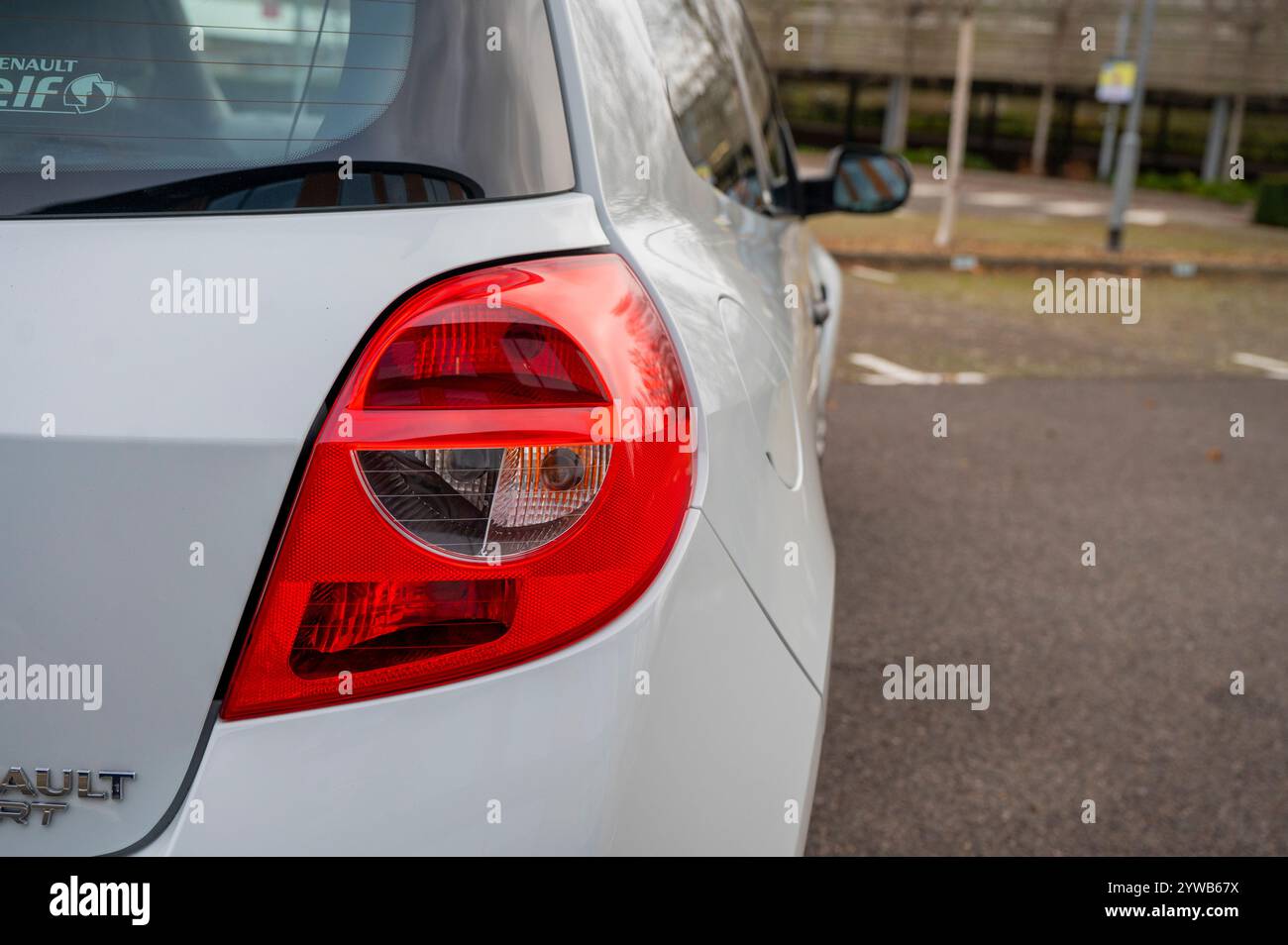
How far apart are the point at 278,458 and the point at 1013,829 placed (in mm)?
2047

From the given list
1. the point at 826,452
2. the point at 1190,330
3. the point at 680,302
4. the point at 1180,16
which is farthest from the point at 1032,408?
the point at 1180,16

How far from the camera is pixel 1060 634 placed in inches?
145

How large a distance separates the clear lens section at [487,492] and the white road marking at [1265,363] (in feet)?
26.4

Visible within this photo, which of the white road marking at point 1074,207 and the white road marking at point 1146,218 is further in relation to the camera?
the white road marking at point 1074,207

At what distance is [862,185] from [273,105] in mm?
2560

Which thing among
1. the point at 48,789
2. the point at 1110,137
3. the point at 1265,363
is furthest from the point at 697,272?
the point at 1110,137

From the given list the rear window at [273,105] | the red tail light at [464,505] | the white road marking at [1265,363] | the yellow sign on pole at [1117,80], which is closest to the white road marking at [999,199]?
the yellow sign on pole at [1117,80]

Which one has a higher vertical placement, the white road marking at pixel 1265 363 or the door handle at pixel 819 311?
the door handle at pixel 819 311

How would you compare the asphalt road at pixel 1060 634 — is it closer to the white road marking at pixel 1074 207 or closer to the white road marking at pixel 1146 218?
the white road marking at pixel 1146 218

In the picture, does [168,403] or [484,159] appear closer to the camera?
[168,403]

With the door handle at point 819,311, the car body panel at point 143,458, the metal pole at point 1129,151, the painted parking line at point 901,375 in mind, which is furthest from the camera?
the metal pole at point 1129,151

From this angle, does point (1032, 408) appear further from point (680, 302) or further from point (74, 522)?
point (74, 522)

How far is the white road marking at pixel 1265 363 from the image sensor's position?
822 cm
